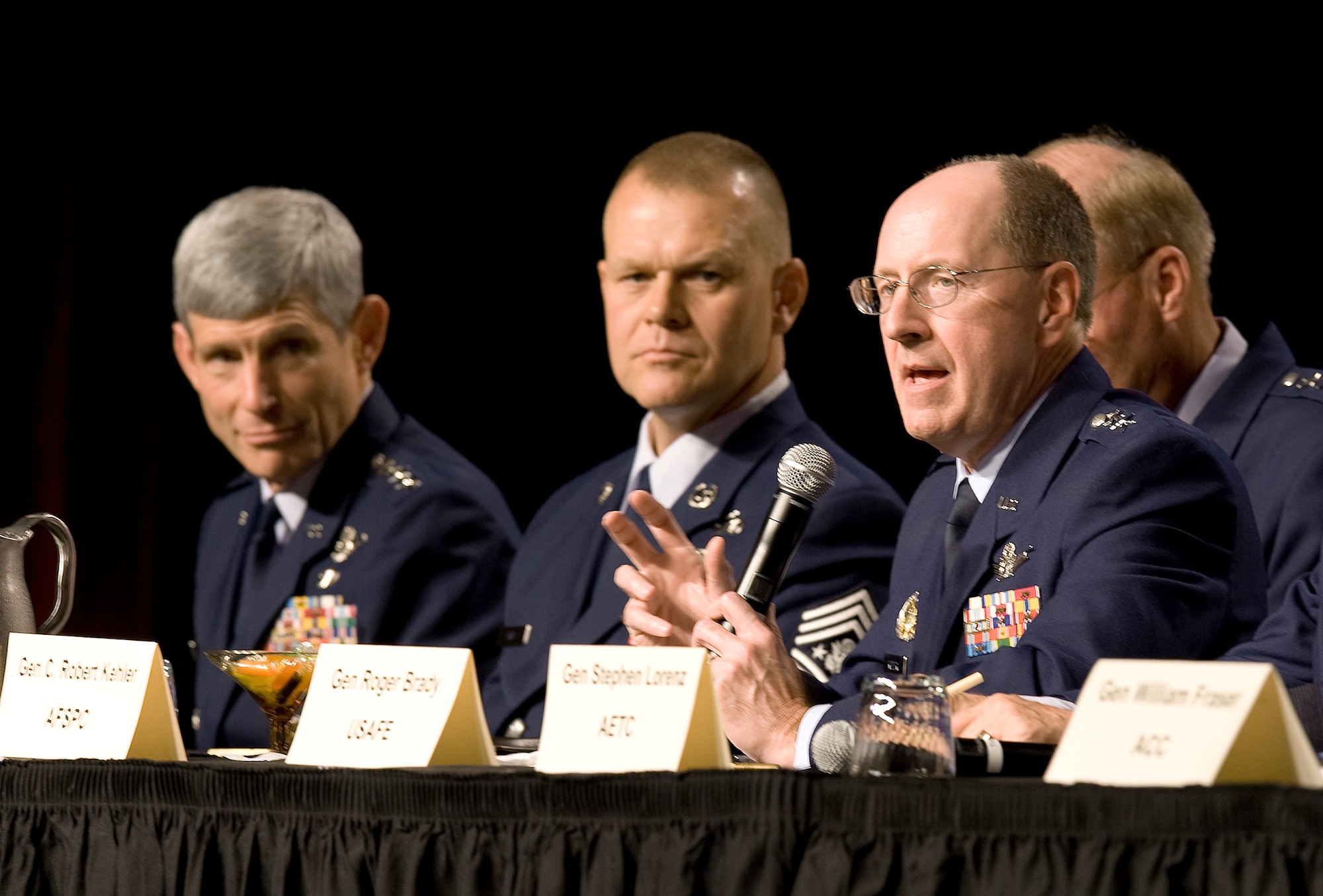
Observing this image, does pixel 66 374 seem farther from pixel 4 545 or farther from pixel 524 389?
pixel 4 545

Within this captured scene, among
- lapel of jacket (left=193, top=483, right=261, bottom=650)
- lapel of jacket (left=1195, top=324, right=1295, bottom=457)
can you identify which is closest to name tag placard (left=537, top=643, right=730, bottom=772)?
lapel of jacket (left=1195, top=324, right=1295, bottom=457)

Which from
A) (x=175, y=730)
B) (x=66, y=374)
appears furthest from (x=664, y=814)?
(x=66, y=374)

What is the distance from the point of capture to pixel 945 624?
1.95 meters

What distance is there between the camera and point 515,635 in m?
2.79

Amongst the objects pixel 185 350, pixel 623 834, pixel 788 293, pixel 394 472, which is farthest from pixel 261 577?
pixel 623 834

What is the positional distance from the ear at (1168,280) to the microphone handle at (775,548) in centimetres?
125

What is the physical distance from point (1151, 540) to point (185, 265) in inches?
83.6

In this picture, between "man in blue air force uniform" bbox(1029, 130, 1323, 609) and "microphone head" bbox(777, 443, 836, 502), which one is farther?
"man in blue air force uniform" bbox(1029, 130, 1323, 609)

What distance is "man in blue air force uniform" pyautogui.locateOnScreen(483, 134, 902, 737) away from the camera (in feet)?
8.71

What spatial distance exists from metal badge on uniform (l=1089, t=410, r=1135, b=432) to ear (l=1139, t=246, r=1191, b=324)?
843 millimetres

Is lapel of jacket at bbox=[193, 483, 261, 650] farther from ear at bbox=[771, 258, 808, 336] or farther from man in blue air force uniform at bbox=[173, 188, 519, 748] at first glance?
ear at bbox=[771, 258, 808, 336]

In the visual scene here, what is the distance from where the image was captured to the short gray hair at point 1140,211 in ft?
9.03

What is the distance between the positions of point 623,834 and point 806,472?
0.68 metres

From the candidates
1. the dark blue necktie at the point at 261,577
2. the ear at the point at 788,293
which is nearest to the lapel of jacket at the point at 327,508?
the dark blue necktie at the point at 261,577
